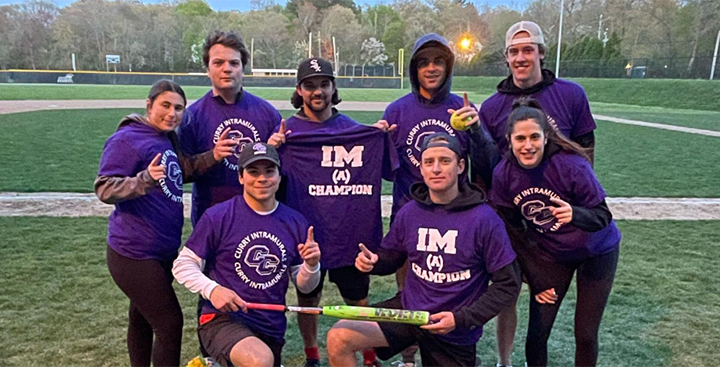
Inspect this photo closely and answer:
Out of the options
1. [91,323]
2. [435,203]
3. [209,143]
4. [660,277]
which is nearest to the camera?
[435,203]

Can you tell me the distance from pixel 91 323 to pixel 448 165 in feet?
11.0

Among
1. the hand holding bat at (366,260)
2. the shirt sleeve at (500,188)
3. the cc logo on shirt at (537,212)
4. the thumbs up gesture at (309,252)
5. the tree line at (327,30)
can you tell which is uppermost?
the tree line at (327,30)

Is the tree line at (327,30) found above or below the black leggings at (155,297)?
above

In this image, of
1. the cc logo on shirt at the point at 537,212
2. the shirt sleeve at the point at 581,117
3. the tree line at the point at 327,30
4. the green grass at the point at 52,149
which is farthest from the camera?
the tree line at the point at 327,30

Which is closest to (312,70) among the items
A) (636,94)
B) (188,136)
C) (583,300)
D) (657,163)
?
(188,136)

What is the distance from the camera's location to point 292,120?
12.5 feet

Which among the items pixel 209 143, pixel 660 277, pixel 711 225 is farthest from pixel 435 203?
pixel 711 225

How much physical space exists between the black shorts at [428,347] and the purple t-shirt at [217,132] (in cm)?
149

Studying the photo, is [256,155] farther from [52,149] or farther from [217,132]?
[52,149]

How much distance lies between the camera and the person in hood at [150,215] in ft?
10.2

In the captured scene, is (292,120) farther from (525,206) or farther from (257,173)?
(525,206)

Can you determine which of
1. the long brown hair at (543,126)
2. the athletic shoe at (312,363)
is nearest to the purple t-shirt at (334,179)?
the athletic shoe at (312,363)

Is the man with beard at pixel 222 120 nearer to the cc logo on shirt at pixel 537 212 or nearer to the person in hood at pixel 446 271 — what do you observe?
the person in hood at pixel 446 271

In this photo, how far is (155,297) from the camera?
3.18 metres
